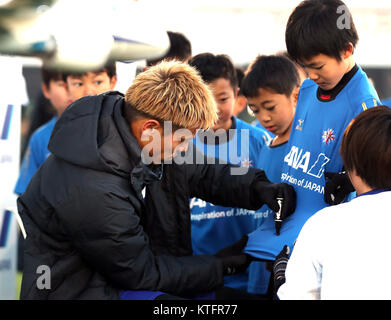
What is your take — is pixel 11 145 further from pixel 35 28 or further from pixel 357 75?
pixel 357 75

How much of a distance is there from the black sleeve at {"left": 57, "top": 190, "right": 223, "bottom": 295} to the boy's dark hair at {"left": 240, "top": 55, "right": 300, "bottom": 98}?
1185 mm

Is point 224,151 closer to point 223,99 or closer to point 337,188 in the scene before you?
point 223,99

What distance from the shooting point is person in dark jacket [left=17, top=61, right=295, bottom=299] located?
91.3 inches

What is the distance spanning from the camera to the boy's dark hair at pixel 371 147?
5.91ft

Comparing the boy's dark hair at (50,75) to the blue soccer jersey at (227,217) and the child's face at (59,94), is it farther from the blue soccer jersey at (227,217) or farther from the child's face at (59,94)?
the blue soccer jersey at (227,217)

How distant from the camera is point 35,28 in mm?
3707

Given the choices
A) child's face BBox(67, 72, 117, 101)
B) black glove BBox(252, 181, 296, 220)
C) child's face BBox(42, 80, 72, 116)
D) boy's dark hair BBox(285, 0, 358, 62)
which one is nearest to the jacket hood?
black glove BBox(252, 181, 296, 220)

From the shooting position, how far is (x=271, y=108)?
3236 millimetres

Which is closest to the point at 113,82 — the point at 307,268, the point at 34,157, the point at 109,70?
the point at 109,70

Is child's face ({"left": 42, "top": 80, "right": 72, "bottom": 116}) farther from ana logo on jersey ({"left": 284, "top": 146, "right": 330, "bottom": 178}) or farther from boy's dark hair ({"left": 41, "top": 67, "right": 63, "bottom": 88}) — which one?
ana logo on jersey ({"left": 284, "top": 146, "right": 330, "bottom": 178})

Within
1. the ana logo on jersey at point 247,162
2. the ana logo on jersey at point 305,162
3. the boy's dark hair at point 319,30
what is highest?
the boy's dark hair at point 319,30

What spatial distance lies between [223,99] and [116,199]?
1414mm

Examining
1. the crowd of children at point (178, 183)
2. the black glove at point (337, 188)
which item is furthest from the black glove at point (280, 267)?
the black glove at point (337, 188)

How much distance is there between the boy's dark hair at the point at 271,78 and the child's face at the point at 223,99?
0.20m
